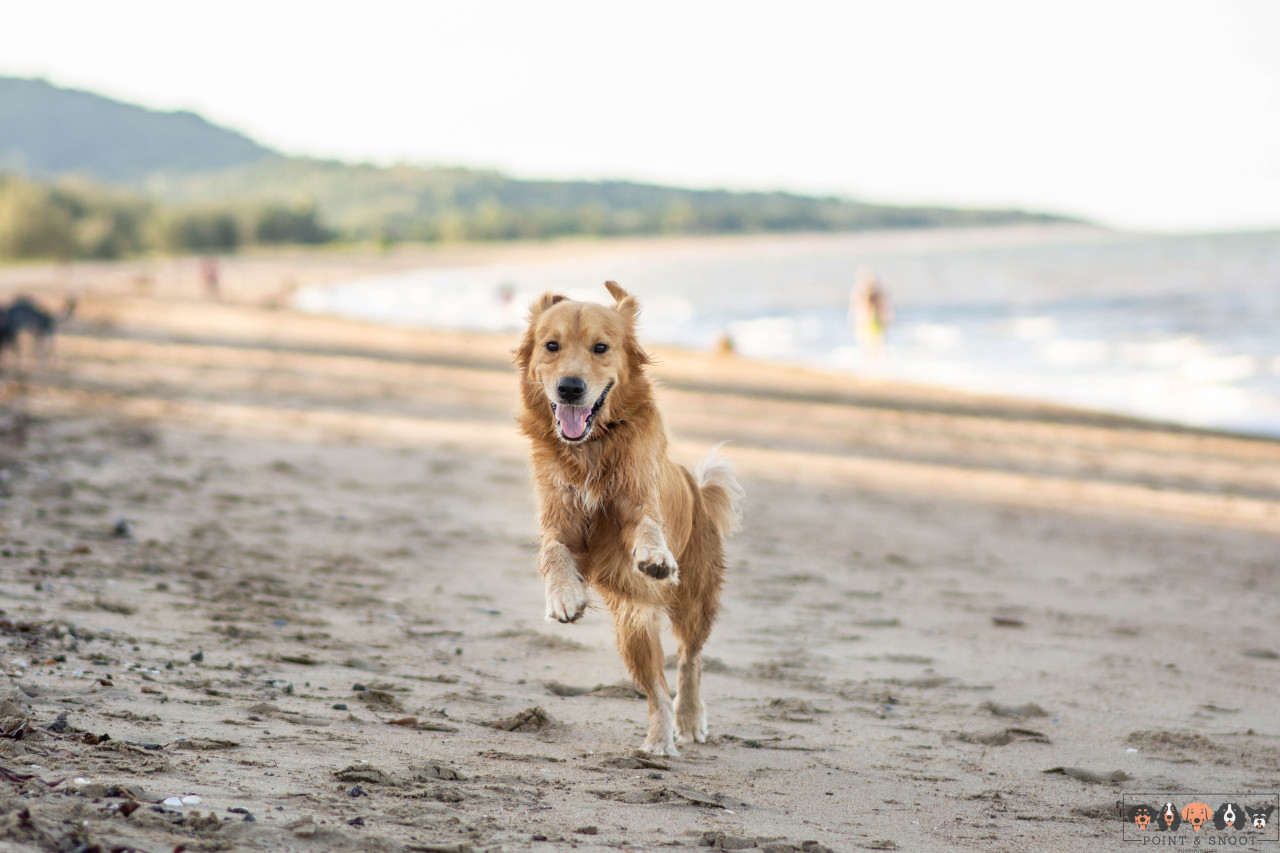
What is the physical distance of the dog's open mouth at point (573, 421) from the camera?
451cm

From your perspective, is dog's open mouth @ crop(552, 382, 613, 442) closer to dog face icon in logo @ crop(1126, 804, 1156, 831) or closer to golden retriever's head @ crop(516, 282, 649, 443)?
golden retriever's head @ crop(516, 282, 649, 443)

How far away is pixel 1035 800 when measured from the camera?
426 cm

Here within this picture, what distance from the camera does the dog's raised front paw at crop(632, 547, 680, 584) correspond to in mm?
4277

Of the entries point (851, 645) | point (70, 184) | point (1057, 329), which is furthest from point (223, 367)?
point (70, 184)

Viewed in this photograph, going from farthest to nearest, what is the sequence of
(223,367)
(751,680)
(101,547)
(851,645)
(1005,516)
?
1. (223,367)
2. (1005,516)
3. (101,547)
4. (851,645)
5. (751,680)

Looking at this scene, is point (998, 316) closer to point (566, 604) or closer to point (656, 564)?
point (656, 564)

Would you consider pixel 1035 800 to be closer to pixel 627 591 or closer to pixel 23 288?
pixel 627 591

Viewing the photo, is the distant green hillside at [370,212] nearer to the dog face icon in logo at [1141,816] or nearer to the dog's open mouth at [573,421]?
the dog's open mouth at [573,421]

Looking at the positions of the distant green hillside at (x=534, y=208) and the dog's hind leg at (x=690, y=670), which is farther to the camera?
the distant green hillside at (x=534, y=208)

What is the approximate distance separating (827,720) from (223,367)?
16.0 metres

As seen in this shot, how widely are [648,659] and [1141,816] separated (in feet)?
6.28

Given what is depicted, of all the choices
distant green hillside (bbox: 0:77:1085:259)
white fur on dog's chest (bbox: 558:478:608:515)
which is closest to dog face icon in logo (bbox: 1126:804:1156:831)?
white fur on dog's chest (bbox: 558:478:608:515)

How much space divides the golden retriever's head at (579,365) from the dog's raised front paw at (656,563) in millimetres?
536
